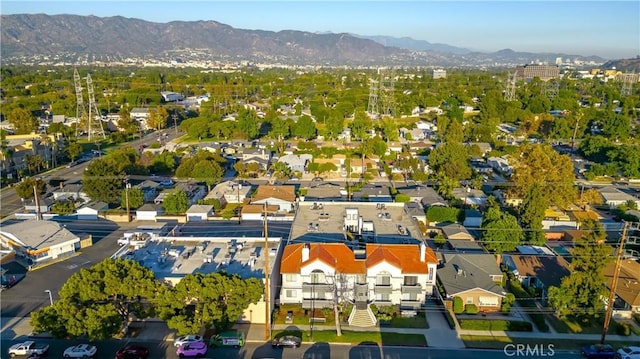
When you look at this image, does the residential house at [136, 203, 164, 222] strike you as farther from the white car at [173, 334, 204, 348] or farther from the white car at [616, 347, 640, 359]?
the white car at [616, 347, 640, 359]

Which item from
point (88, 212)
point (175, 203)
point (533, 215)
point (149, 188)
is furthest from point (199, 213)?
point (533, 215)

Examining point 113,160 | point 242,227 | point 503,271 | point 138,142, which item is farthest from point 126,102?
point 503,271

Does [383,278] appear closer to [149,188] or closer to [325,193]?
[325,193]

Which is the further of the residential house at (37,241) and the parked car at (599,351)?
the residential house at (37,241)

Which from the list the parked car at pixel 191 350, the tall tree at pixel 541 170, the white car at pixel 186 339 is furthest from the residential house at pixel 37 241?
the tall tree at pixel 541 170

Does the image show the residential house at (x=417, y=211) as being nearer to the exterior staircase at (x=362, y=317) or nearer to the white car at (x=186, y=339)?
the exterior staircase at (x=362, y=317)

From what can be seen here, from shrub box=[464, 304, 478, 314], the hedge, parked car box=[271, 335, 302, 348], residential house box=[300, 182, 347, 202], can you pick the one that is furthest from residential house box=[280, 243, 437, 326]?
residential house box=[300, 182, 347, 202]
